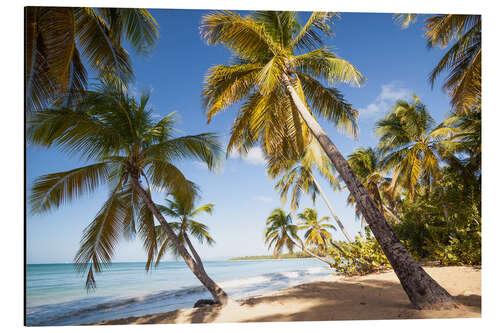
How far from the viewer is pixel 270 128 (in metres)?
4.03

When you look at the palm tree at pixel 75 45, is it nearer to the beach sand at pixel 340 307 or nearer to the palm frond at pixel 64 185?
the palm frond at pixel 64 185

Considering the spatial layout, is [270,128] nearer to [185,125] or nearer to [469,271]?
[185,125]

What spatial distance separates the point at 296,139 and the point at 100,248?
11.6 feet

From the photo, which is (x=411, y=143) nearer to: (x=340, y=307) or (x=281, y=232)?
(x=340, y=307)

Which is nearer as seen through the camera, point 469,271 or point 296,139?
point 469,271

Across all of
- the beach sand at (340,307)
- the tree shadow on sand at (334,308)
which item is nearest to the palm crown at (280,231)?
the beach sand at (340,307)

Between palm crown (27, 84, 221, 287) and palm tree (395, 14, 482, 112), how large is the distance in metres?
3.61

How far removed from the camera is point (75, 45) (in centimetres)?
293

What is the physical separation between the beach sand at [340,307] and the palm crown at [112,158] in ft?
4.12

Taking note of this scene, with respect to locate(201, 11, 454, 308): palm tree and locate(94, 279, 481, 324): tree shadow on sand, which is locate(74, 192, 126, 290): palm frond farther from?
locate(201, 11, 454, 308): palm tree

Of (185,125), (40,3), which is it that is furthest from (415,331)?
(40,3)

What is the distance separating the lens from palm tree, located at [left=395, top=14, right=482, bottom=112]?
3184 mm

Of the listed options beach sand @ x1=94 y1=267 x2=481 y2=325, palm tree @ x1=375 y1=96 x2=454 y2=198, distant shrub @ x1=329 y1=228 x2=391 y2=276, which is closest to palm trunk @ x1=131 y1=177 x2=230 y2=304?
beach sand @ x1=94 y1=267 x2=481 y2=325
